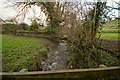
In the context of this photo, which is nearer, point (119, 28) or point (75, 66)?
point (75, 66)

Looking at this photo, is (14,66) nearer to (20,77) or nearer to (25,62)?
(25,62)

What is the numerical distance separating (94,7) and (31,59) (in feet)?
6.24

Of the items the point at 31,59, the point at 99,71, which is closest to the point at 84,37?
the point at 31,59

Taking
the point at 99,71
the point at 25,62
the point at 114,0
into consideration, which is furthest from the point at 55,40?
the point at 99,71

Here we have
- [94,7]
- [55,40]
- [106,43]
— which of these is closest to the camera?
[94,7]

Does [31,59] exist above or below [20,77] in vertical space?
below

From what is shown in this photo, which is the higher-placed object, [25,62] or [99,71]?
[99,71]

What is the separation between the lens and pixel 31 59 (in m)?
3.90

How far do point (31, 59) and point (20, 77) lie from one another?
3.09 metres

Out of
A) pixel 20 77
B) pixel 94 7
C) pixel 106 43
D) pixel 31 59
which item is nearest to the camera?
pixel 20 77

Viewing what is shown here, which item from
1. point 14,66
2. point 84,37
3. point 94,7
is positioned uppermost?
point 94,7

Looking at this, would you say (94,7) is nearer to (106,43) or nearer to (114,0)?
(114,0)

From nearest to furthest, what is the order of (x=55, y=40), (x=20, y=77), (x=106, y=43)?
(x=20, y=77) → (x=106, y=43) → (x=55, y=40)

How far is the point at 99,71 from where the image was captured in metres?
0.89
